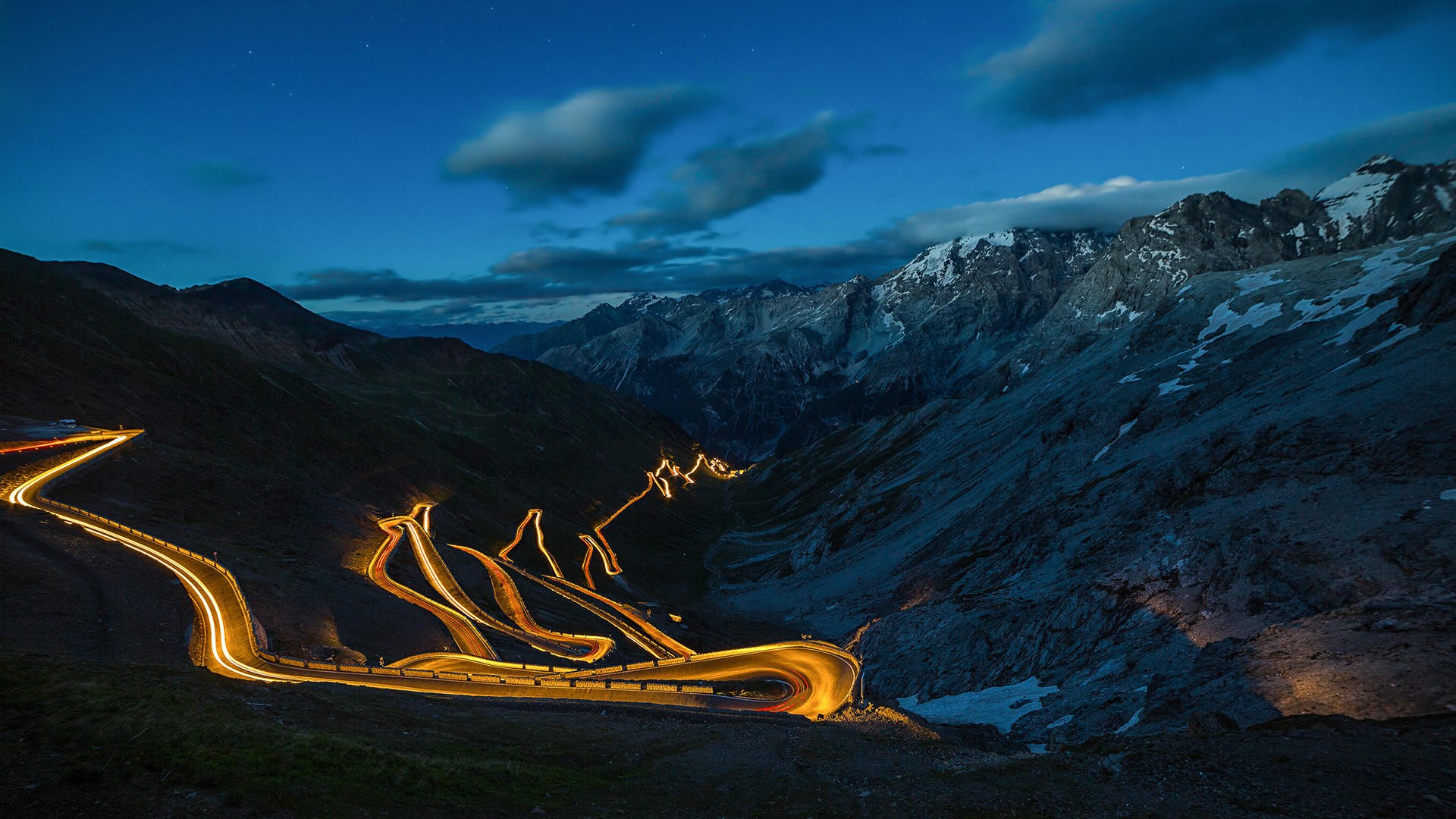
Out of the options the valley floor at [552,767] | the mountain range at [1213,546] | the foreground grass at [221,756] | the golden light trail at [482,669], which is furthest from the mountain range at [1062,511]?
the foreground grass at [221,756]

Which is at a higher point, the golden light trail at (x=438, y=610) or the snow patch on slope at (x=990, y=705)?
the golden light trail at (x=438, y=610)

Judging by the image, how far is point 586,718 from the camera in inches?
1554

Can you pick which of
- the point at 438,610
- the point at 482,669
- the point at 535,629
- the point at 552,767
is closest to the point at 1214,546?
the point at 552,767

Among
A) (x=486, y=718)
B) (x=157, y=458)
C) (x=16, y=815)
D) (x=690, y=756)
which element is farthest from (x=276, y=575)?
(x=16, y=815)

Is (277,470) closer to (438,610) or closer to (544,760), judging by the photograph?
(438,610)

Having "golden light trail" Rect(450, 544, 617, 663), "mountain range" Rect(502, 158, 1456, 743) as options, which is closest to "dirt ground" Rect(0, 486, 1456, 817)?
"mountain range" Rect(502, 158, 1456, 743)

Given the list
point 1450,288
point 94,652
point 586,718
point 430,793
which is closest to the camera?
point 430,793

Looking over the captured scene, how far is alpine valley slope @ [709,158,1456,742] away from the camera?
1139 inches

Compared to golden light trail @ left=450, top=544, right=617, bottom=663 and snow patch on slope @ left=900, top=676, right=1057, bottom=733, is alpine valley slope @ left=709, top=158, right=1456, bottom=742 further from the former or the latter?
golden light trail @ left=450, top=544, right=617, bottom=663

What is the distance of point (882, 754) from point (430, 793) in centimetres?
2162

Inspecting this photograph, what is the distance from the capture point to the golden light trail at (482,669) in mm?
44906

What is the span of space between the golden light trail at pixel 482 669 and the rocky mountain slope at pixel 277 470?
8.35ft

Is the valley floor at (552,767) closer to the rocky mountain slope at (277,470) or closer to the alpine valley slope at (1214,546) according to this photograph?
the alpine valley slope at (1214,546)

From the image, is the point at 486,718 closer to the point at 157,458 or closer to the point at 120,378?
the point at 157,458
